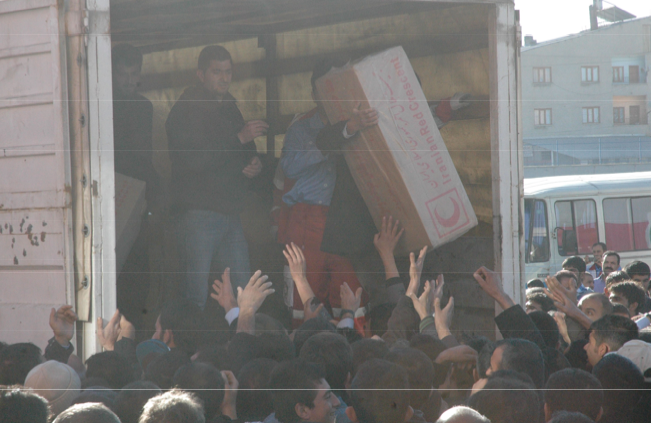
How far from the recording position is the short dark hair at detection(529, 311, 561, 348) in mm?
2554

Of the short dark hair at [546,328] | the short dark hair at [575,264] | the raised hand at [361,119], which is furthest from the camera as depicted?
the short dark hair at [575,264]

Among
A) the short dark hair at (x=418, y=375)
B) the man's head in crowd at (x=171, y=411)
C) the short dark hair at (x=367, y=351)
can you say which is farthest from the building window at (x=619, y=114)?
the man's head in crowd at (x=171, y=411)

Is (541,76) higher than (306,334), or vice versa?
(541,76)

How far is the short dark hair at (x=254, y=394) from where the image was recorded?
197 centimetres

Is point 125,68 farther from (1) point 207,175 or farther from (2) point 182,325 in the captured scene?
(2) point 182,325

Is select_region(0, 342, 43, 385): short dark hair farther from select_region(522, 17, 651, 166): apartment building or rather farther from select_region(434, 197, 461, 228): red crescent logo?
select_region(522, 17, 651, 166): apartment building

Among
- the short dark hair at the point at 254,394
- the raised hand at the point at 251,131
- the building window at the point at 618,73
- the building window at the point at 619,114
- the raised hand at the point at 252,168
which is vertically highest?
the building window at the point at 618,73

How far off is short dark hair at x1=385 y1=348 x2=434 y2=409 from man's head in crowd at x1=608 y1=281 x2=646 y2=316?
1.93m

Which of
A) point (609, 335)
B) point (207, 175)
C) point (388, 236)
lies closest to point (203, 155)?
point (207, 175)

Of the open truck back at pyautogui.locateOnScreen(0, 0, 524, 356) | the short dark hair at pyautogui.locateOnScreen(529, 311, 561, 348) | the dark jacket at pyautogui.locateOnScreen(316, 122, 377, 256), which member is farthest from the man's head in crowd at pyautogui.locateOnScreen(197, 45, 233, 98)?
the short dark hair at pyautogui.locateOnScreen(529, 311, 561, 348)

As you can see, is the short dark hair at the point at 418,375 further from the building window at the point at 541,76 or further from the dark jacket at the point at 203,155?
the dark jacket at the point at 203,155

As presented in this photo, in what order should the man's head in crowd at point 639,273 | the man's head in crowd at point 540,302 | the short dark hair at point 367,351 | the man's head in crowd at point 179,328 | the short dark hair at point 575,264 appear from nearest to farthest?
the short dark hair at point 367,351, the man's head in crowd at point 179,328, the man's head in crowd at point 540,302, the man's head in crowd at point 639,273, the short dark hair at point 575,264

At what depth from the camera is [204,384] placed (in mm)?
1909

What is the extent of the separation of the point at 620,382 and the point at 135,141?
280 cm
